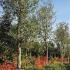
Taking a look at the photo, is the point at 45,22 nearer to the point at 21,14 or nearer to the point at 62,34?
the point at 62,34

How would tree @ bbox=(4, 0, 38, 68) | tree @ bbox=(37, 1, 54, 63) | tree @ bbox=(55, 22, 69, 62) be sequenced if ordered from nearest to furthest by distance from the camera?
1. tree @ bbox=(4, 0, 38, 68)
2. tree @ bbox=(37, 1, 54, 63)
3. tree @ bbox=(55, 22, 69, 62)

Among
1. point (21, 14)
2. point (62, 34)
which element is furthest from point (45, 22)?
point (21, 14)

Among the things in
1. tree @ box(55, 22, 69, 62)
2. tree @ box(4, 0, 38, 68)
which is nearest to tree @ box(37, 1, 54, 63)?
tree @ box(55, 22, 69, 62)

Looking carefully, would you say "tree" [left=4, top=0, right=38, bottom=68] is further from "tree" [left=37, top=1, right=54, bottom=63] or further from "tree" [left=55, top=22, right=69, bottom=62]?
"tree" [left=55, top=22, right=69, bottom=62]

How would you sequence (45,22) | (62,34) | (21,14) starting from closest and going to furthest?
1. (21,14)
2. (45,22)
3. (62,34)

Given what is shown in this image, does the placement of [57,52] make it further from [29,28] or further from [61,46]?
[29,28]

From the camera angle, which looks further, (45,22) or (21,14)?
(45,22)

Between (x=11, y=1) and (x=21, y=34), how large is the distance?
2494 millimetres

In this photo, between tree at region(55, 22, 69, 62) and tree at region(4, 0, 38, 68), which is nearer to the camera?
tree at region(4, 0, 38, 68)

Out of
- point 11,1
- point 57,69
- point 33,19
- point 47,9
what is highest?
point 47,9

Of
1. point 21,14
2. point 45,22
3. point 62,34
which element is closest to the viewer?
point 21,14

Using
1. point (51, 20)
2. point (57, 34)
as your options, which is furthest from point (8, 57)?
point (57, 34)

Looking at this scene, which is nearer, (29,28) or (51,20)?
(29,28)

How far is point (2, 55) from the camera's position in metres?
20.7
